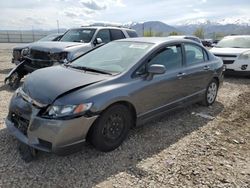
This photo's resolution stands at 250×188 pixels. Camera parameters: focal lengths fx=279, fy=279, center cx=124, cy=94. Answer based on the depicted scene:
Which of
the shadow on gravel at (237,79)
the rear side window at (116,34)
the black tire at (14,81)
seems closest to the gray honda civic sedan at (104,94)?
the black tire at (14,81)

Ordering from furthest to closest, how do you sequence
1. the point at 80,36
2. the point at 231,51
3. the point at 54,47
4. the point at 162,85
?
the point at 231,51, the point at 80,36, the point at 54,47, the point at 162,85

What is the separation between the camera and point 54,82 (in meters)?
3.75

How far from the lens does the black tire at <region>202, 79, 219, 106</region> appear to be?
5969 millimetres

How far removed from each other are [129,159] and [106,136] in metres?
0.43

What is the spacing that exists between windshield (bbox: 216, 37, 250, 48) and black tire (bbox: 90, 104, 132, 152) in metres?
8.08

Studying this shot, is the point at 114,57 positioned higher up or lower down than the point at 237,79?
higher up

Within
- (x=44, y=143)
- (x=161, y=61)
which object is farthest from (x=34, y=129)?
(x=161, y=61)

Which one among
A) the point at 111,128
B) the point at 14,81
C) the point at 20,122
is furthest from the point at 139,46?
the point at 14,81

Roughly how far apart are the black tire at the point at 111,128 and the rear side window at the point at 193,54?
195 cm

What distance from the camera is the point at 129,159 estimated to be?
3727 mm

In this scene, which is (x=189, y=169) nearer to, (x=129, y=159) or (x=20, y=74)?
(x=129, y=159)

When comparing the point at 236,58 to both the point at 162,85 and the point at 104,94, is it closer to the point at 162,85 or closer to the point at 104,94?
the point at 162,85

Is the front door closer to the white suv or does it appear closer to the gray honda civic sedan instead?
the gray honda civic sedan

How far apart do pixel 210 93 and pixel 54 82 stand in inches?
145
